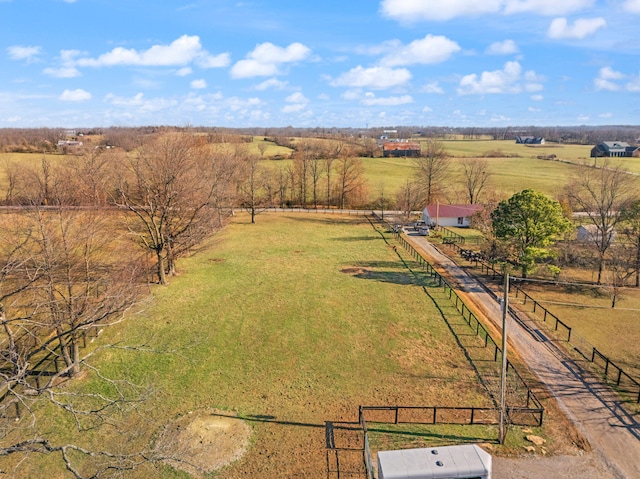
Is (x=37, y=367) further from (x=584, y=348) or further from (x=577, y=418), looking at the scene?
(x=584, y=348)

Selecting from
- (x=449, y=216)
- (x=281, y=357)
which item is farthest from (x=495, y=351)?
(x=449, y=216)

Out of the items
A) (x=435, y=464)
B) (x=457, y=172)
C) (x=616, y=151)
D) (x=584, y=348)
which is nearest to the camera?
(x=435, y=464)

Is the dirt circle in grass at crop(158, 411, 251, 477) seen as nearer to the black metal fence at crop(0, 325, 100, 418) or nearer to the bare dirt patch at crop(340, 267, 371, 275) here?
the black metal fence at crop(0, 325, 100, 418)

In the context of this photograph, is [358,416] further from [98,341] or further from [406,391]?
[98,341]

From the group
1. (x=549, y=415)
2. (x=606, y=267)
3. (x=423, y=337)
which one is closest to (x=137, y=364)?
(x=423, y=337)

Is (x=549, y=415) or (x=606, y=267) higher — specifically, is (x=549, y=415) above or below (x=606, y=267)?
below

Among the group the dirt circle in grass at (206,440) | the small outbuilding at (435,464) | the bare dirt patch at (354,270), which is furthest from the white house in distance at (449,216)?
the small outbuilding at (435,464)

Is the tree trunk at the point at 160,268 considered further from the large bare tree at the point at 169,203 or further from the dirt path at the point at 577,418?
the dirt path at the point at 577,418

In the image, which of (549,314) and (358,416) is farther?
(549,314)
